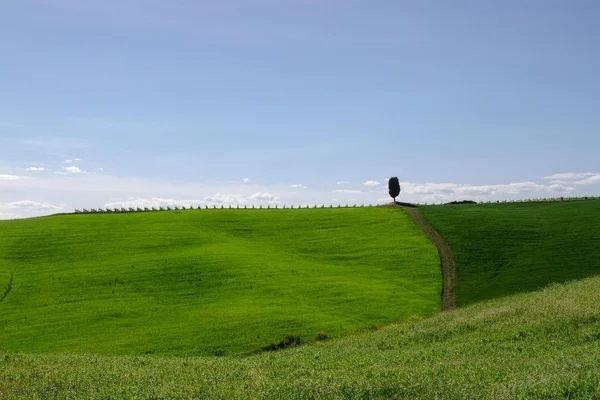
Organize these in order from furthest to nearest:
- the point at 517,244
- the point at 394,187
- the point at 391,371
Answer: the point at 394,187 → the point at 517,244 → the point at 391,371

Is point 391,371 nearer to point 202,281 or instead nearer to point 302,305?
point 302,305

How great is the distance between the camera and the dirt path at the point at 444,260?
169 ft

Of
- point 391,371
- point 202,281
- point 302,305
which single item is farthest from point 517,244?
point 391,371

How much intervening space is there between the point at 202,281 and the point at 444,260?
88.7ft

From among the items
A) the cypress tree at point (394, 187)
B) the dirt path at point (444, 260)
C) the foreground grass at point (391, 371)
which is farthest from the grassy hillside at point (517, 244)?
the foreground grass at point (391, 371)

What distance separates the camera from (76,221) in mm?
80688

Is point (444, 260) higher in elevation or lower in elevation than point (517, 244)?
lower

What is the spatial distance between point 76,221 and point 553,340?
70.8 metres

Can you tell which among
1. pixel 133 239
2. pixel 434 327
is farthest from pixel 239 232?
pixel 434 327

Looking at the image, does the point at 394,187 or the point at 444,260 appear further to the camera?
the point at 394,187

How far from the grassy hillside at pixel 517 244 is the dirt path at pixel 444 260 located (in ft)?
2.23

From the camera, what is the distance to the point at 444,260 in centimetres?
6225

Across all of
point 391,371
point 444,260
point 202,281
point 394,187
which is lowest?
point 202,281

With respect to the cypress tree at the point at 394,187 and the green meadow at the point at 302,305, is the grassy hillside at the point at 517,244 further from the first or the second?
the cypress tree at the point at 394,187
